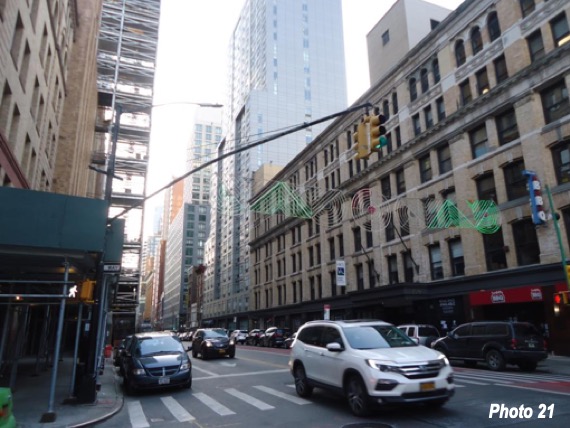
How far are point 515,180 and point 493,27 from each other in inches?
405

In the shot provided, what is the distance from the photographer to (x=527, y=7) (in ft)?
81.3

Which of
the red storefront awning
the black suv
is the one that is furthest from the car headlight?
the red storefront awning

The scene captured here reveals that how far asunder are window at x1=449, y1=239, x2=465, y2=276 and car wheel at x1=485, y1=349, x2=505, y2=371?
36.2 ft

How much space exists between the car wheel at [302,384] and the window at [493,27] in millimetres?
24911

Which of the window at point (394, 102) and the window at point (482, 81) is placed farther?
the window at point (394, 102)

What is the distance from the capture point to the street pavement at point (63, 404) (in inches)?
358

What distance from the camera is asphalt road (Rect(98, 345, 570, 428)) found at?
7762 mm

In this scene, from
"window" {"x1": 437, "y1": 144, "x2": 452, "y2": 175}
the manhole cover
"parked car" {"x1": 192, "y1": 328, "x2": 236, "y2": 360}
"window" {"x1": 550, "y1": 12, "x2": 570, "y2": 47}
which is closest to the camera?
the manhole cover

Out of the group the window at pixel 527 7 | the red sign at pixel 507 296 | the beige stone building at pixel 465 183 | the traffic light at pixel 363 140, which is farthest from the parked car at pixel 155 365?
the window at pixel 527 7

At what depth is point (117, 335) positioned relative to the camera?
54.9 meters

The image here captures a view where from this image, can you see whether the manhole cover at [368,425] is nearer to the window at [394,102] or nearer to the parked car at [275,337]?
the parked car at [275,337]

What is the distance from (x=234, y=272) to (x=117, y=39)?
→ 152 feet

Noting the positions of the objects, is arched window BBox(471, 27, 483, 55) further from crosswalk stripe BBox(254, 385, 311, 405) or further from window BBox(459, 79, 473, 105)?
crosswalk stripe BBox(254, 385, 311, 405)

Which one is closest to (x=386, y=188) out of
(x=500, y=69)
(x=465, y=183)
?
(x=465, y=183)
